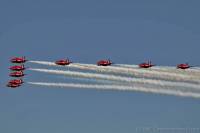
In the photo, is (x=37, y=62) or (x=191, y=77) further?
(x=37, y=62)

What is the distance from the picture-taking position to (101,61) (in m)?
196

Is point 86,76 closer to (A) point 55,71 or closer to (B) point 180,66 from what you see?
(A) point 55,71

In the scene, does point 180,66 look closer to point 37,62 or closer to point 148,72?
point 148,72

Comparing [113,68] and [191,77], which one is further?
[113,68]

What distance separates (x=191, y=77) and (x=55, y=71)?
141ft

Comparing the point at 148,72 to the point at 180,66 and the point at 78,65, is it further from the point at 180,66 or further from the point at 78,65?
the point at 78,65

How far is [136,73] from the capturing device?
187 meters

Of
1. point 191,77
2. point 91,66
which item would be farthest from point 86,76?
point 191,77

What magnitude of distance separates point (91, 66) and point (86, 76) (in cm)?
484

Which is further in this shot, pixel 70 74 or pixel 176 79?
pixel 70 74

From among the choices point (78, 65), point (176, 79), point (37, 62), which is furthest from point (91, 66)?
point (176, 79)

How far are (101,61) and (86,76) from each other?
9318 millimetres

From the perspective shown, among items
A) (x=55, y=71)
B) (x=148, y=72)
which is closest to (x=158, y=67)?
(x=148, y=72)

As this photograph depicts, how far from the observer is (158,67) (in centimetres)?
18550
